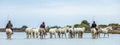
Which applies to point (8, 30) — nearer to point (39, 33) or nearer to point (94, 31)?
point (39, 33)

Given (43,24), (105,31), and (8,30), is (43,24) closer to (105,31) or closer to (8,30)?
(8,30)

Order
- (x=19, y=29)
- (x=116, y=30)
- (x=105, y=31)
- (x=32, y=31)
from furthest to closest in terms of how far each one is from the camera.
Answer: (x=19, y=29)
(x=116, y=30)
(x=105, y=31)
(x=32, y=31)

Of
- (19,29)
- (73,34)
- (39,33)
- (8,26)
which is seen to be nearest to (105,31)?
(73,34)

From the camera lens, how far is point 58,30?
118 feet

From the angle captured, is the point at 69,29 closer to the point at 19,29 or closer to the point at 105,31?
the point at 105,31

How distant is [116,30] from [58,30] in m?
28.1

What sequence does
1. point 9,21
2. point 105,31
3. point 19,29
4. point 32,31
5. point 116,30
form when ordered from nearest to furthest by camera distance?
1. point 9,21
2. point 32,31
3. point 105,31
4. point 116,30
5. point 19,29

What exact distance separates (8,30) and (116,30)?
33.5 m

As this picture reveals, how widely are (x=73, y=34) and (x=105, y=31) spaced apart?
12.7 feet

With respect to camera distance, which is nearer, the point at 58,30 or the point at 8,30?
the point at 8,30

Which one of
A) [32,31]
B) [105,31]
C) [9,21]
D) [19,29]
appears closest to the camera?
[9,21]

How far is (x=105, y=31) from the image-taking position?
3850cm

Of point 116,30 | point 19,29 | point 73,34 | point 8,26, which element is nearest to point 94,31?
point 73,34

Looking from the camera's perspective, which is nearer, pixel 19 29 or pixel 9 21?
pixel 9 21
